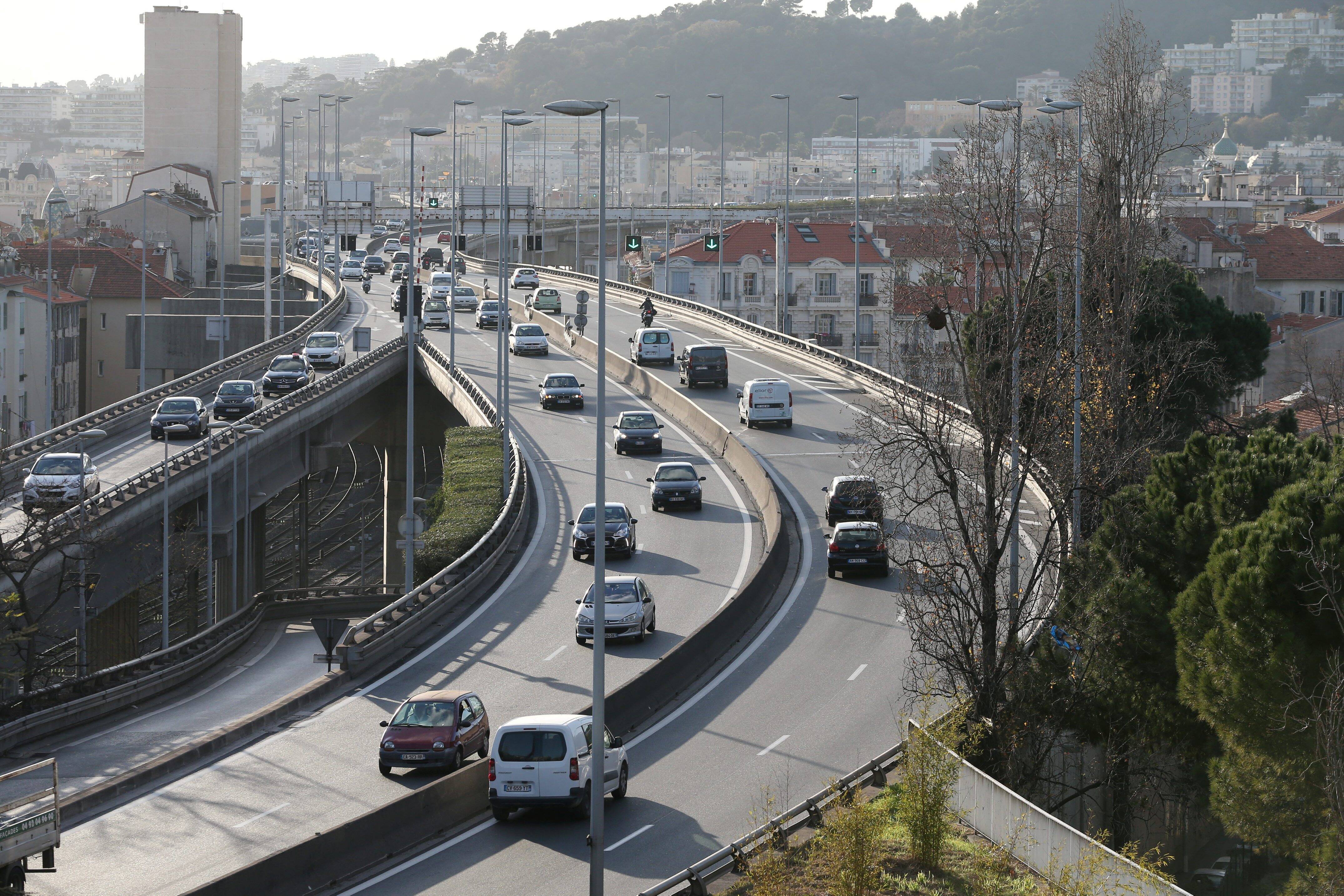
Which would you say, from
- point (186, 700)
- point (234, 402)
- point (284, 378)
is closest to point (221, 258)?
point (284, 378)

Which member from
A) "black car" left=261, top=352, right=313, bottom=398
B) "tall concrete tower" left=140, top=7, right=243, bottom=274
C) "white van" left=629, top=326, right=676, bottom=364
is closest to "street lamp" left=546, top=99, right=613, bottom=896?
"white van" left=629, top=326, right=676, bottom=364

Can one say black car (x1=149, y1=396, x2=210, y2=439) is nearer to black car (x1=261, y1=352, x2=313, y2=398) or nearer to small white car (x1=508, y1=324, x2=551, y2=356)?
black car (x1=261, y1=352, x2=313, y2=398)

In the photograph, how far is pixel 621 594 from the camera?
3397 centimetres

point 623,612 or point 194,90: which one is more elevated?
point 194,90

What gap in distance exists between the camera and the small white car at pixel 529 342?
75312 millimetres

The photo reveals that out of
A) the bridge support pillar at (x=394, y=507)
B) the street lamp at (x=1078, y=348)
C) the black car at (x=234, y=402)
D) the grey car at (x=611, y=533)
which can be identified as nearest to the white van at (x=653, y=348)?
the bridge support pillar at (x=394, y=507)

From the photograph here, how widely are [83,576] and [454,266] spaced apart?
1842 inches

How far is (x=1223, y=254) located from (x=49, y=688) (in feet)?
239

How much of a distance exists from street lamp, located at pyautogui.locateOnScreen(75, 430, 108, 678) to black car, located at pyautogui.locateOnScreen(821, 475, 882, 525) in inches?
776

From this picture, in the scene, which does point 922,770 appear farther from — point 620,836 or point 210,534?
point 210,534

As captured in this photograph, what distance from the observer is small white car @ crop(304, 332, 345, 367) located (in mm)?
74625

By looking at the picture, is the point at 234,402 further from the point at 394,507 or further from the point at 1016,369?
the point at 1016,369

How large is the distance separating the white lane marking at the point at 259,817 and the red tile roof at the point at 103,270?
83039 mm

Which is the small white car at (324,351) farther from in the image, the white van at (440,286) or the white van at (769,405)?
the white van at (769,405)
